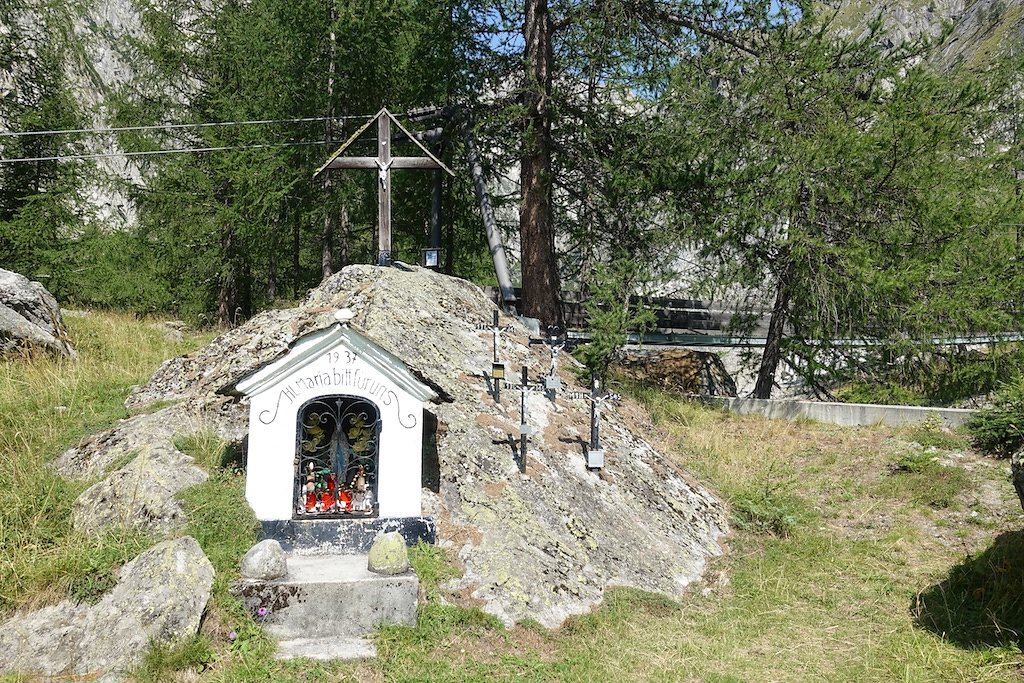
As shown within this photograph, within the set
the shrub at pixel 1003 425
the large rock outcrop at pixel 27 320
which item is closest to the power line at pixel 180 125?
the large rock outcrop at pixel 27 320

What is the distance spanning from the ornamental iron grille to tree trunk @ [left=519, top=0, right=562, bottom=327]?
6848mm

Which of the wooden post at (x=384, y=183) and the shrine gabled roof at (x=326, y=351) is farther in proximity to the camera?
the wooden post at (x=384, y=183)

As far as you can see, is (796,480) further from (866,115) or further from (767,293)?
(866,115)

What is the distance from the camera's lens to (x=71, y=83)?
18.9 metres

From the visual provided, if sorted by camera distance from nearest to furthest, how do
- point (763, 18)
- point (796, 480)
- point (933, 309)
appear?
point (796, 480)
point (933, 309)
point (763, 18)

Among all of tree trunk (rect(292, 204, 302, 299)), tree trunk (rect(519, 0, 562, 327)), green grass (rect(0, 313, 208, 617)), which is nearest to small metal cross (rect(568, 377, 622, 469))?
tree trunk (rect(519, 0, 562, 327))

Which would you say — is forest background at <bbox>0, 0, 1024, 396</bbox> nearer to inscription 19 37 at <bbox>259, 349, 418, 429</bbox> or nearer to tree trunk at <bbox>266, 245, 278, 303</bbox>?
tree trunk at <bbox>266, 245, 278, 303</bbox>

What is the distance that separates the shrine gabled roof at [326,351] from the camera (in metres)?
6.93

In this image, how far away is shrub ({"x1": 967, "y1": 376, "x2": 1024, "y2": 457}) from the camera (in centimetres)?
1113

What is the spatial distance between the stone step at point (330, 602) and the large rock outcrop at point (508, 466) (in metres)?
0.80

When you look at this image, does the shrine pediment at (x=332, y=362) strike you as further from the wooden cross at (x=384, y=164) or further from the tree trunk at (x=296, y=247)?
the tree trunk at (x=296, y=247)

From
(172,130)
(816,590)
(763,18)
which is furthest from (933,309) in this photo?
(172,130)

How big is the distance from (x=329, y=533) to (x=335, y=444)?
83 cm

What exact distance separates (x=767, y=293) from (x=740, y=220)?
2314mm
